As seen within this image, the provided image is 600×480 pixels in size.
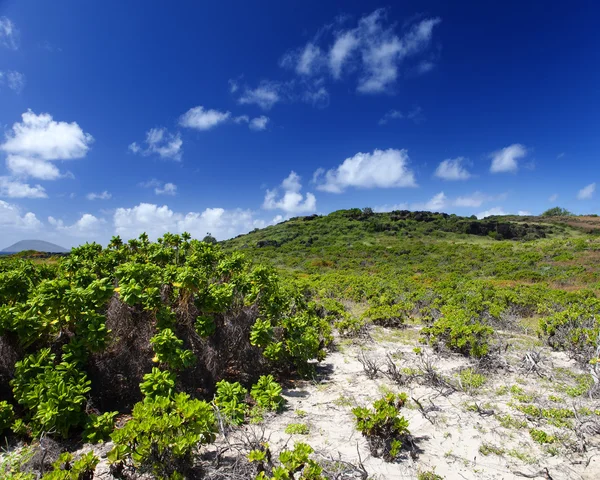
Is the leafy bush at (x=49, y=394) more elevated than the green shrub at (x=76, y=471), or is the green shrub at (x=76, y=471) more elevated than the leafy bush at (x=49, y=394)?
the leafy bush at (x=49, y=394)

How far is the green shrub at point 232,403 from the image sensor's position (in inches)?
157

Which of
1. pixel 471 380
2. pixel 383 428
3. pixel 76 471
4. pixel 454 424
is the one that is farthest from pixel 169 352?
pixel 471 380

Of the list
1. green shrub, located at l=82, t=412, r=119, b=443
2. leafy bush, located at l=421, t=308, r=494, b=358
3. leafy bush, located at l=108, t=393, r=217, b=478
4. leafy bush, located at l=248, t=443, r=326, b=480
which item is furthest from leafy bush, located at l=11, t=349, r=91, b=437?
leafy bush, located at l=421, t=308, r=494, b=358

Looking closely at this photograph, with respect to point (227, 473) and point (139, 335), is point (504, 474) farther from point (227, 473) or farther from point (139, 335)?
point (139, 335)

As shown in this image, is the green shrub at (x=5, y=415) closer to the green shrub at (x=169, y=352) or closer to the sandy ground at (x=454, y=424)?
the sandy ground at (x=454, y=424)

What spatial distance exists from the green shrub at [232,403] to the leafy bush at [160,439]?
1002 mm

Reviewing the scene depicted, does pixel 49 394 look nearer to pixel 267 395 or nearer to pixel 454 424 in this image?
pixel 267 395

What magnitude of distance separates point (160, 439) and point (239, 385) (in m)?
1.75

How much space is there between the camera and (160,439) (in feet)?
9.04

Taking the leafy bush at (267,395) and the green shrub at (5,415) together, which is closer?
the green shrub at (5,415)

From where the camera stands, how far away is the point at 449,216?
63.3 m

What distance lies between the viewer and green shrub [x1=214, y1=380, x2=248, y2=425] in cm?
399

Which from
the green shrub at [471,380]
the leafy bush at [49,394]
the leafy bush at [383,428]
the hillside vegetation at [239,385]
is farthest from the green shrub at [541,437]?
the leafy bush at [49,394]

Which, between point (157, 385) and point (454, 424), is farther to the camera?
point (454, 424)
